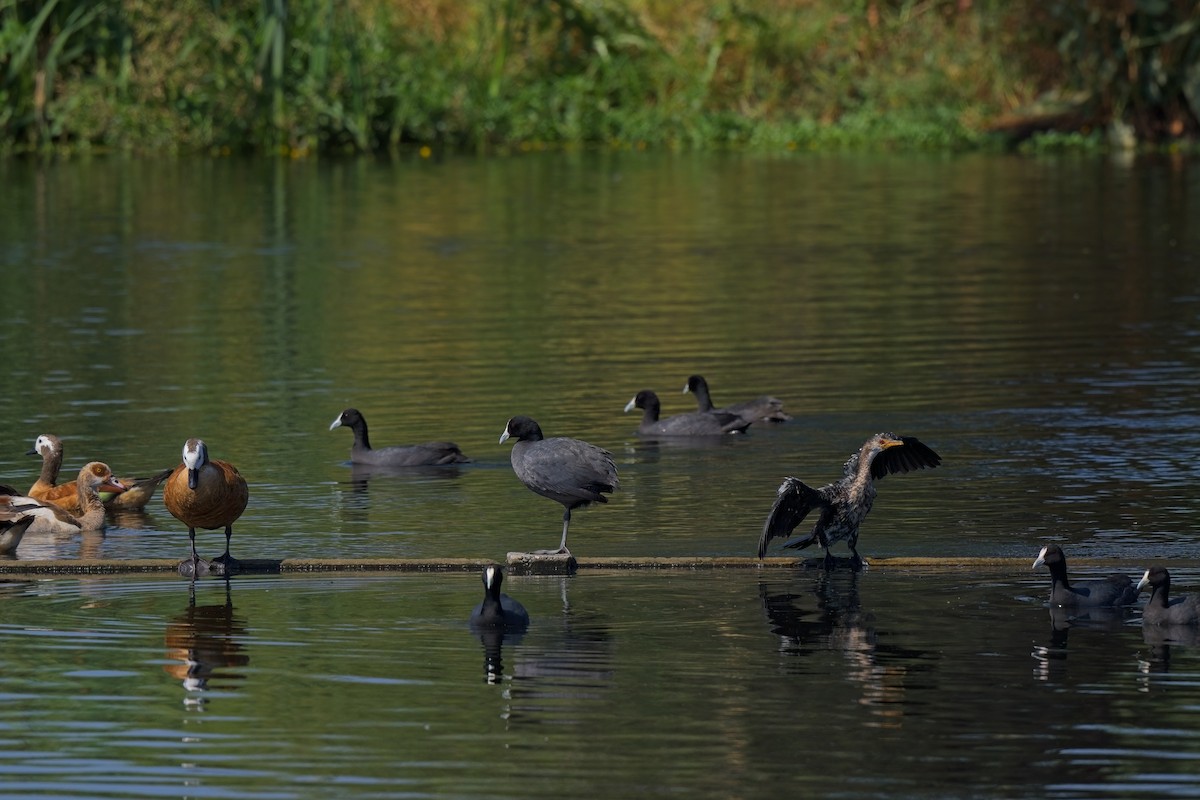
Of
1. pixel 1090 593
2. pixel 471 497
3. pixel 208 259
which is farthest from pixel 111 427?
pixel 208 259

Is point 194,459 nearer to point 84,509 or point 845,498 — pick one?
point 84,509

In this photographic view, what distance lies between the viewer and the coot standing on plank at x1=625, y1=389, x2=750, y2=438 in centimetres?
1858

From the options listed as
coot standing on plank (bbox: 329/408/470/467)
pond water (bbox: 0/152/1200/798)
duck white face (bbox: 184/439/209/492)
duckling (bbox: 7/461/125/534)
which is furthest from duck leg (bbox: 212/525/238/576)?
coot standing on plank (bbox: 329/408/470/467)

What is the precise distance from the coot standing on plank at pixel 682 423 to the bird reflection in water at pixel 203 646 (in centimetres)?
651

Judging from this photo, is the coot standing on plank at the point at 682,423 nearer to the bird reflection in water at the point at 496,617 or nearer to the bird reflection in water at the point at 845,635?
the bird reflection in water at the point at 845,635

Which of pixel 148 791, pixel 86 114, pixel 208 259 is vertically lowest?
pixel 148 791

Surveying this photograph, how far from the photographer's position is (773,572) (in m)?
13.3

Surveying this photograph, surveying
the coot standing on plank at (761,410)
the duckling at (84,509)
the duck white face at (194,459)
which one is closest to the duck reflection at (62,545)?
the duckling at (84,509)

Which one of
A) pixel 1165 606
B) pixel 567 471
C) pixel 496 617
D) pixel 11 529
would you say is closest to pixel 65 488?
pixel 11 529

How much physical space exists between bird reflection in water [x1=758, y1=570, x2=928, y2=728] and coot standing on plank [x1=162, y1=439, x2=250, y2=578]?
3128 mm

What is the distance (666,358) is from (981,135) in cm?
3103

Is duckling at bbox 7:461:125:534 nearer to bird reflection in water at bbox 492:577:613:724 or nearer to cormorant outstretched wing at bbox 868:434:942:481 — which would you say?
bird reflection in water at bbox 492:577:613:724

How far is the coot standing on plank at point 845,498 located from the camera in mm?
12953

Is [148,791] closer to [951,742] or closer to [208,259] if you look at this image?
[951,742]
